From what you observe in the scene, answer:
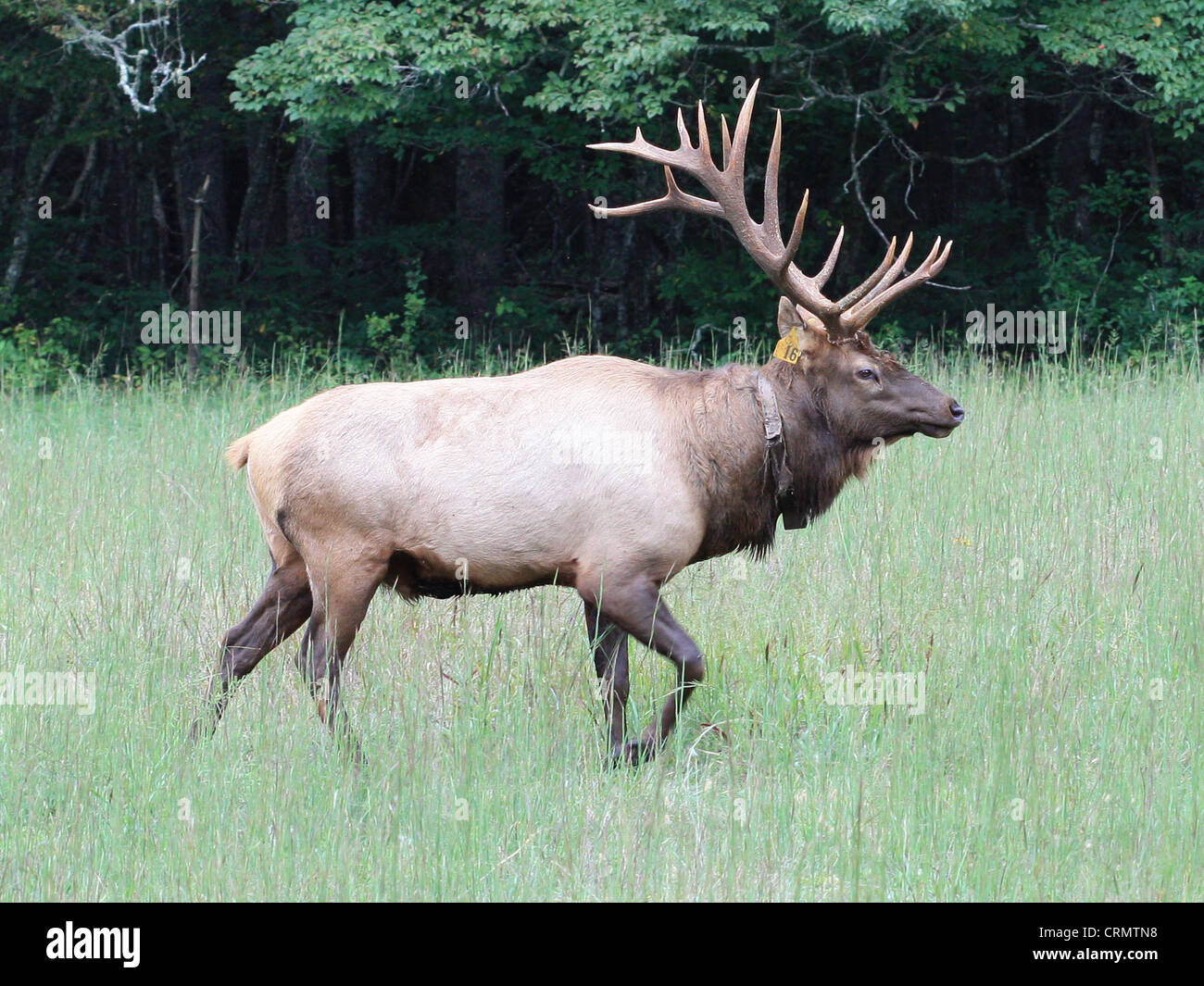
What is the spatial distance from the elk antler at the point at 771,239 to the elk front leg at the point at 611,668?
1351 mm

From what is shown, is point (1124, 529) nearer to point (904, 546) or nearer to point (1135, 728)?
point (904, 546)

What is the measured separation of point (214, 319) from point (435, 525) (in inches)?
428

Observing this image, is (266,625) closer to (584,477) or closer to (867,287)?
(584,477)

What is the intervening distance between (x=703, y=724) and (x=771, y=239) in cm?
183

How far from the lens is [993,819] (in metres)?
3.92

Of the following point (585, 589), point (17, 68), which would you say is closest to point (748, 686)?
point (585, 589)

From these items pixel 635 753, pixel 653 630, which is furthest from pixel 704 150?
pixel 635 753

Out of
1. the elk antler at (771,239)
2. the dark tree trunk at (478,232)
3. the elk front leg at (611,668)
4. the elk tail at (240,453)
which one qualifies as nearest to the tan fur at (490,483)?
the elk tail at (240,453)

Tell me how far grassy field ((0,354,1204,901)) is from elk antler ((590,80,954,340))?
1193 millimetres

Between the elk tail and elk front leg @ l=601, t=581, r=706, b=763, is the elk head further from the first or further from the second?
the elk tail

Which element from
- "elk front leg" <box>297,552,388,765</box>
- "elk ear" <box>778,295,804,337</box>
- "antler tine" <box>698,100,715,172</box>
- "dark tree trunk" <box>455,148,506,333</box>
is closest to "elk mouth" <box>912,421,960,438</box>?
"elk ear" <box>778,295,804,337</box>

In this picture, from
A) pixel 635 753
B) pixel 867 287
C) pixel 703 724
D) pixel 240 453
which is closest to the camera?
pixel 635 753

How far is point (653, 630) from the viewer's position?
4.80m

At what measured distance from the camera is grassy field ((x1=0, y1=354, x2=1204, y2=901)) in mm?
3734
